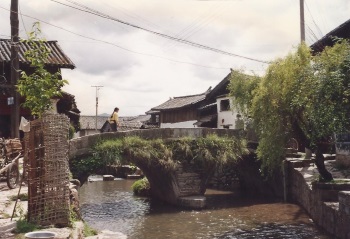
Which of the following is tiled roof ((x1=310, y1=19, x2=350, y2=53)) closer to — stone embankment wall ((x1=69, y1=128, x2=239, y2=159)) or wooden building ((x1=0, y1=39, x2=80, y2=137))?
stone embankment wall ((x1=69, y1=128, x2=239, y2=159))

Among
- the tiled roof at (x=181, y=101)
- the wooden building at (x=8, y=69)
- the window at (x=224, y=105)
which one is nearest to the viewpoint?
the wooden building at (x=8, y=69)

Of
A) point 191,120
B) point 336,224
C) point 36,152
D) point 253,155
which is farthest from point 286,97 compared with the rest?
point 191,120

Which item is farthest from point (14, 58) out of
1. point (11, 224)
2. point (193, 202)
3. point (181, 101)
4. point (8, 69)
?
point (181, 101)

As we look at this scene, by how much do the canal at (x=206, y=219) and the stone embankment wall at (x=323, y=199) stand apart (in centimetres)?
45

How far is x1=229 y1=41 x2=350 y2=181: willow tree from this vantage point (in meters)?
13.2

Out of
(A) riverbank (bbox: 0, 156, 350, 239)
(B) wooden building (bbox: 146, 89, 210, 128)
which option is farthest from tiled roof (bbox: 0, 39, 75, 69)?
(B) wooden building (bbox: 146, 89, 210, 128)

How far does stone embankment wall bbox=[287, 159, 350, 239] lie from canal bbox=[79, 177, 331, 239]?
45 cm

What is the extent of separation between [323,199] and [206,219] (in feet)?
18.2

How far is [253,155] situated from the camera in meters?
25.9

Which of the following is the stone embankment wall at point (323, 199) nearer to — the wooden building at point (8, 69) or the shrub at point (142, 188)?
the shrub at point (142, 188)

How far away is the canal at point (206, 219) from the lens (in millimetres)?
15868

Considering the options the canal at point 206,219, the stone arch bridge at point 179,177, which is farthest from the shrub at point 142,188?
the stone arch bridge at point 179,177

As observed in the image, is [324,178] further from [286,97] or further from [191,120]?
[191,120]

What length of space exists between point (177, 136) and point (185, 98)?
91.4 ft
